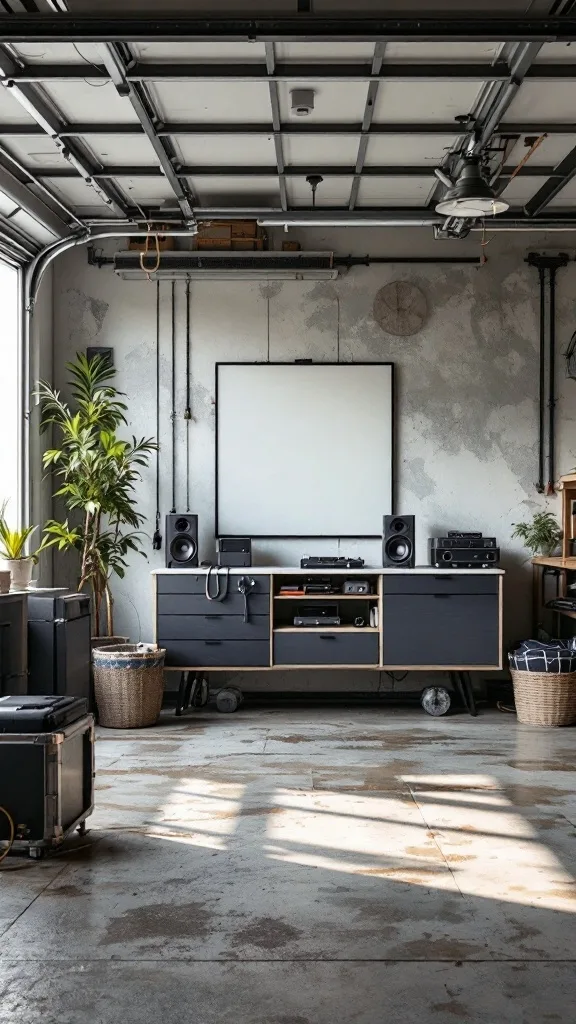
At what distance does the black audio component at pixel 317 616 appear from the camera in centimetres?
668

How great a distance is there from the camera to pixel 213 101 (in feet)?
16.4

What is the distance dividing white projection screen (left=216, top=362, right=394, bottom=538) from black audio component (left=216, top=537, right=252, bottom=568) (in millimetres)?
433

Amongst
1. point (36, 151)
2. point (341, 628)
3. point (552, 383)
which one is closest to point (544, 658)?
point (341, 628)

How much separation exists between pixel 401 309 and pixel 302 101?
8.21 ft

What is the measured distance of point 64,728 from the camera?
3811 mm

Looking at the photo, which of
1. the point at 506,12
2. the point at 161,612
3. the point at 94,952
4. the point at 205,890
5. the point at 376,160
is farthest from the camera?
the point at 161,612

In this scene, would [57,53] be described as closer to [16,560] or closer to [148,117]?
[148,117]

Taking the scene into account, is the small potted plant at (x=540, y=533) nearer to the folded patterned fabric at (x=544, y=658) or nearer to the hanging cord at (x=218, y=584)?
the folded patterned fabric at (x=544, y=658)

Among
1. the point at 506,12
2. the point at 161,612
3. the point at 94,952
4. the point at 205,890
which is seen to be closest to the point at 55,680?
the point at 161,612

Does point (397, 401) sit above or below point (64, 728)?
above

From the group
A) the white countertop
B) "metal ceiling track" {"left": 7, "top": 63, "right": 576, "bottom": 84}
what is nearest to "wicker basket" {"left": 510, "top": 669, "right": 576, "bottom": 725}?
the white countertop

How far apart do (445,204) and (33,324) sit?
120 inches

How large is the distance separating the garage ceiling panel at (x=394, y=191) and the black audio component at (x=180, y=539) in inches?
94.9

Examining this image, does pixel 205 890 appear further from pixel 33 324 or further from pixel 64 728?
pixel 33 324
